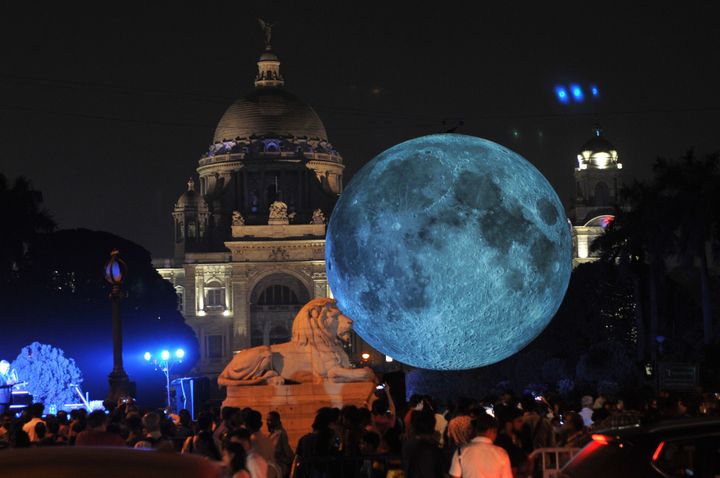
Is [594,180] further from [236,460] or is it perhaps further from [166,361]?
[236,460]

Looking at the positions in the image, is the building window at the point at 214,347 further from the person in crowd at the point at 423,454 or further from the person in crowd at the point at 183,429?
the person in crowd at the point at 423,454

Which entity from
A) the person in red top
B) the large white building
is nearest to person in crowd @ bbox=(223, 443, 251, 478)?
the person in red top

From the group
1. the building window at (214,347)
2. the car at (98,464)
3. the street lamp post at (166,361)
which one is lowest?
the car at (98,464)

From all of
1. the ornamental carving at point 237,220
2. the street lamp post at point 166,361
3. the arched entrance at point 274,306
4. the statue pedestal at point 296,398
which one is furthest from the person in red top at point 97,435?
the ornamental carving at point 237,220

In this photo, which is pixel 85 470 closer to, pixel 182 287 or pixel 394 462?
pixel 394 462

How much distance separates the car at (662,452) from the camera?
11.1 m

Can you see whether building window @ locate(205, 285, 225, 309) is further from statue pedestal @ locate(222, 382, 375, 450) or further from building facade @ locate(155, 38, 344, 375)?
statue pedestal @ locate(222, 382, 375, 450)

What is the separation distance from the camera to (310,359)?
25.6m

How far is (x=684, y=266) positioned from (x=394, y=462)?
1919 inches

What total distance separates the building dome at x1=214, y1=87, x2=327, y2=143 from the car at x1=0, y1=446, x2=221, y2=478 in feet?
493

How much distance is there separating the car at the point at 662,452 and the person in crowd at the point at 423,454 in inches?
154

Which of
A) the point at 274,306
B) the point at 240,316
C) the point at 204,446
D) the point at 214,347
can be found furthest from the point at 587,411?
the point at 274,306

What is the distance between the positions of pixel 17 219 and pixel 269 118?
271 ft

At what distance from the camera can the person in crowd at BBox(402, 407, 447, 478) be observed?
15.3 metres
